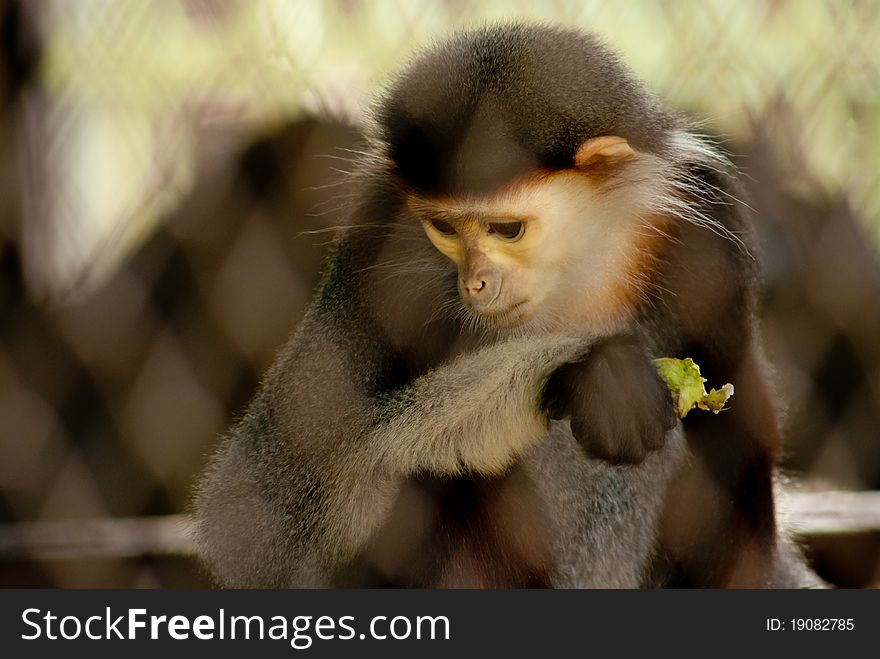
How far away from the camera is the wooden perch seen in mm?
2287

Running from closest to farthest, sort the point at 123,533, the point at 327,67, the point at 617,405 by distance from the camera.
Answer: the point at 617,405 < the point at 123,533 < the point at 327,67

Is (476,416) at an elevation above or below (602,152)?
below

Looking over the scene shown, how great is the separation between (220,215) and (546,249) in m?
1.33

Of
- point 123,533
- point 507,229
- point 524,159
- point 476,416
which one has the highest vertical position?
point 524,159

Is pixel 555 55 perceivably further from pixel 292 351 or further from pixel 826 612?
pixel 826 612

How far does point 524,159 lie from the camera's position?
1.65 meters

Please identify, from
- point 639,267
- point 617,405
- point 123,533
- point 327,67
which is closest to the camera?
point 617,405

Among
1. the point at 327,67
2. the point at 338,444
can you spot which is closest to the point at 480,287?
the point at 338,444

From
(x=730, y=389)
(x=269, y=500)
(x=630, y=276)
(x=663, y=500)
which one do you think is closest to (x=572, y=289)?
(x=630, y=276)

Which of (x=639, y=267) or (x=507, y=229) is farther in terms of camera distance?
(x=639, y=267)

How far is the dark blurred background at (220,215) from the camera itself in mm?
2457

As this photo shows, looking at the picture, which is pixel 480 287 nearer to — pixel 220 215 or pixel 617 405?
pixel 617 405

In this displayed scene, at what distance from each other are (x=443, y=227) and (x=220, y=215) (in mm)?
1242

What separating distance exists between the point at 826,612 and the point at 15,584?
1.60 meters
